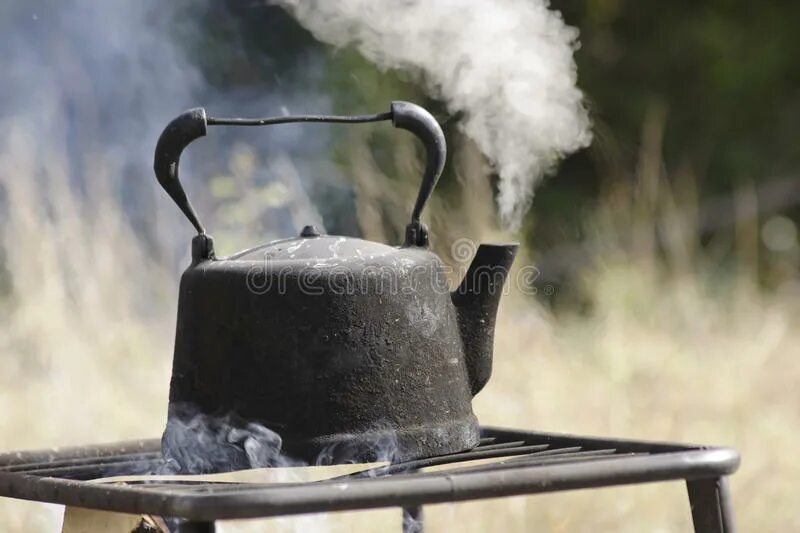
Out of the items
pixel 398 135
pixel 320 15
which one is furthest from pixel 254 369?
pixel 398 135

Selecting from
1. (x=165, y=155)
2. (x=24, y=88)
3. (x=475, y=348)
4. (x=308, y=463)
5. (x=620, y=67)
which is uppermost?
(x=620, y=67)

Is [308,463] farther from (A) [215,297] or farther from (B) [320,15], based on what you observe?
(B) [320,15]

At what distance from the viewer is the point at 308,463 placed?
208cm

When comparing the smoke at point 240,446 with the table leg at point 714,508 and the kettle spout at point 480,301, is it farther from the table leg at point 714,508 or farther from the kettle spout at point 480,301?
the table leg at point 714,508

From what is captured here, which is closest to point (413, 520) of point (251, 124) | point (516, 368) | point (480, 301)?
point (480, 301)

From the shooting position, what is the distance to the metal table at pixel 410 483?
→ 1.62 metres

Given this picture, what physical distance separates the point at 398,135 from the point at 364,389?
11.7 ft

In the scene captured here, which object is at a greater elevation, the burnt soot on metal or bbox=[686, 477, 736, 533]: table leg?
the burnt soot on metal

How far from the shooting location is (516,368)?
13.9ft

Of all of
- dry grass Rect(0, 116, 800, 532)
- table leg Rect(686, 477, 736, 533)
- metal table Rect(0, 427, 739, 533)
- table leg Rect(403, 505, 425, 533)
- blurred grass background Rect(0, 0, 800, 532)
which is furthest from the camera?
blurred grass background Rect(0, 0, 800, 532)

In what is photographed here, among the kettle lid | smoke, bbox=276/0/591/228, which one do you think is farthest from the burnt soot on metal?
smoke, bbox=276/0/591/228

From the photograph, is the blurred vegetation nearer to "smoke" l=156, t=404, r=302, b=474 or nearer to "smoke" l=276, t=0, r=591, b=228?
"smoke" l=276, t=0, r=591, b=228

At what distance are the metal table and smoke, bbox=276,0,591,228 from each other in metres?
0.93

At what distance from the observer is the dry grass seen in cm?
361
